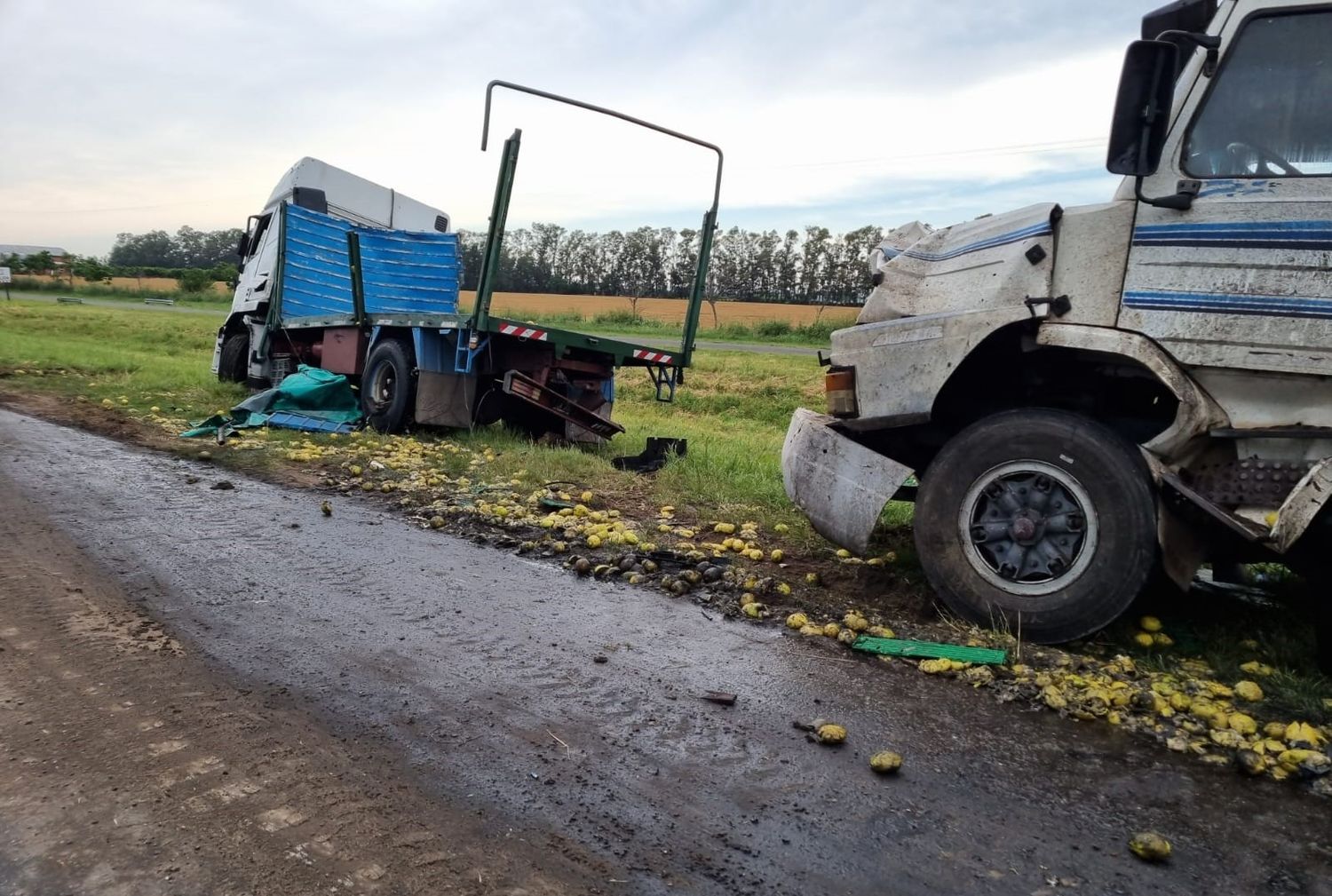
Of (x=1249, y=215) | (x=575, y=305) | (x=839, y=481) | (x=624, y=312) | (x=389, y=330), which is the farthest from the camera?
(x=624, y=312)

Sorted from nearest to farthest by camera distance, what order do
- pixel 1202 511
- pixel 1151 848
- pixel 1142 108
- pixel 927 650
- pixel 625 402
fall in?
1. pixel 1151 848
2. pixel 1142 108
3. pixel 1202 511
4. pixel 927 650
5. pixel 625 402

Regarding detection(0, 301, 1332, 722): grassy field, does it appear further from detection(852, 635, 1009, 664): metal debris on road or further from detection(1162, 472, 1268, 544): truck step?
detection(1162, 472, 1268, 544): truck step

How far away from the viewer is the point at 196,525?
591cm

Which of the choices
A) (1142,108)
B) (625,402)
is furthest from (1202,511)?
(625,402)

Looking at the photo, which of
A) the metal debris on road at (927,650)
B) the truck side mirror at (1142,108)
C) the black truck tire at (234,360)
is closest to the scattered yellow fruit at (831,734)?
the metal debris on road at (927,650)

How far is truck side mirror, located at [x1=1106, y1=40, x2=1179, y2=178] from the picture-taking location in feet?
11.7

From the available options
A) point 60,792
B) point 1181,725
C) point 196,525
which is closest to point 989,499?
point 1181,725

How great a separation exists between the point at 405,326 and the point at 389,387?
821mm

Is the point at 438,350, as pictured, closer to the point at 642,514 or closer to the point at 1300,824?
the point at 642,514

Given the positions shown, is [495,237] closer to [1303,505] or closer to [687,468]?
[687,468]

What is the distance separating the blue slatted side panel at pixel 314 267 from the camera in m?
13.5

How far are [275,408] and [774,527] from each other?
7350 mm

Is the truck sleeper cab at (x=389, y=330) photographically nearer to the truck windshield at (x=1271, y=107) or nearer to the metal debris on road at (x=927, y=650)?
the metal debris on road at (x=927, y=650)

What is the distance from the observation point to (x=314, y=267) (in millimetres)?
13734
